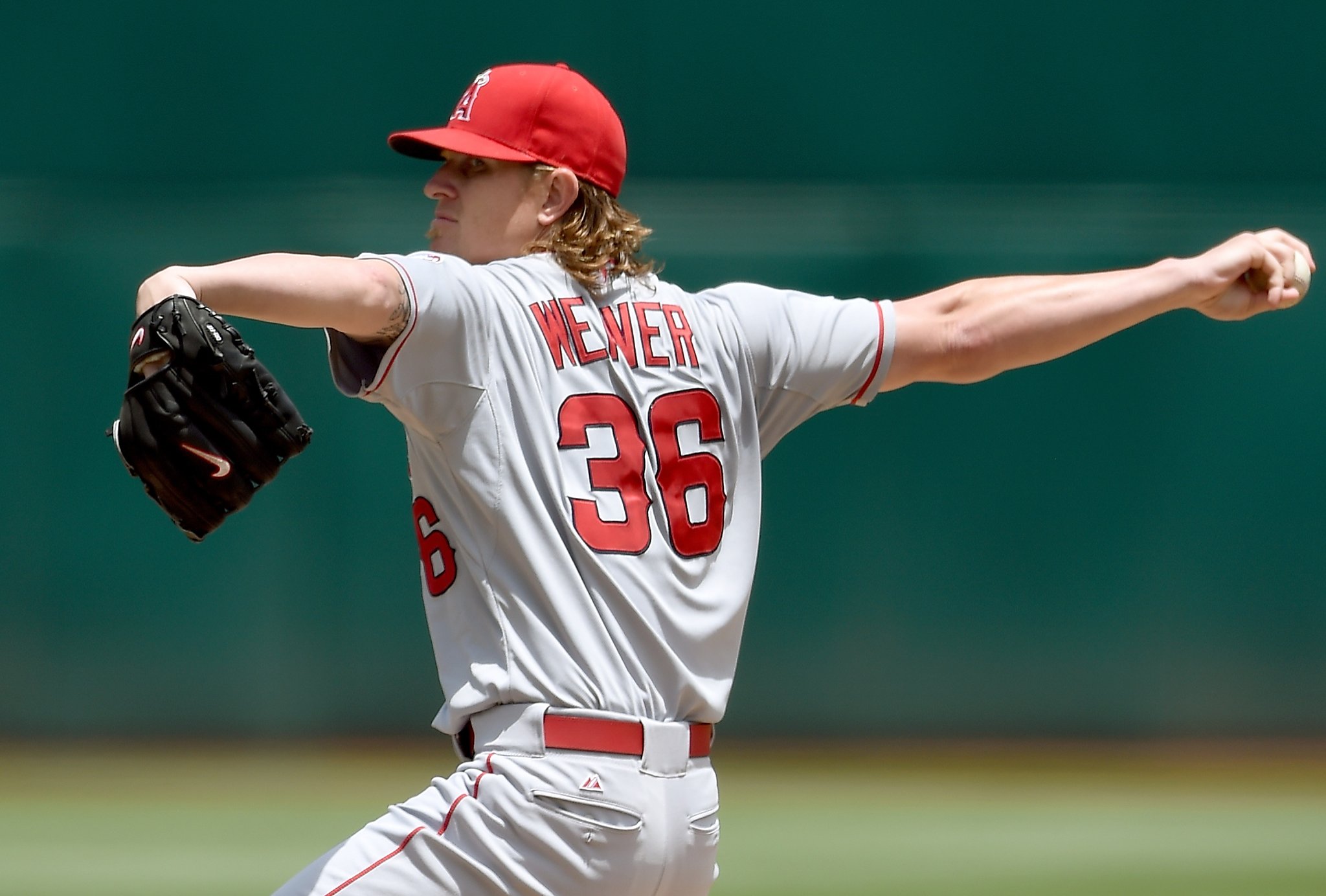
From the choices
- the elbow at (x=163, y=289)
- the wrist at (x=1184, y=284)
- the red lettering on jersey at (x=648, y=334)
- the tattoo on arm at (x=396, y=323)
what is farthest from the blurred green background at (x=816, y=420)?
the elbow at (x=163, y=289)

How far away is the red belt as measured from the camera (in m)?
1.94

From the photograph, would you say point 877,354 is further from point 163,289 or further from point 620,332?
point 163,289

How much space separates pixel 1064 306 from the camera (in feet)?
7.38

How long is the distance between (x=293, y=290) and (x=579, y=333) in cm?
47

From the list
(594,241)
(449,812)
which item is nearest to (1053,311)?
(594,241)

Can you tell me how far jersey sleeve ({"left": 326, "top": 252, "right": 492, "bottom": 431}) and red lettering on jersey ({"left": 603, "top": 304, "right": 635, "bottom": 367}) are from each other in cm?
18

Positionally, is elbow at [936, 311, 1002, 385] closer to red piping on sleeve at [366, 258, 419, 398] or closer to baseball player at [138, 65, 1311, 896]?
baseball player at [138, 65, 1311, 896]

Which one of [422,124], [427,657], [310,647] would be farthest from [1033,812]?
[422,124]

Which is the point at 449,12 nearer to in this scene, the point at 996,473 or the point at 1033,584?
the point at 996,473

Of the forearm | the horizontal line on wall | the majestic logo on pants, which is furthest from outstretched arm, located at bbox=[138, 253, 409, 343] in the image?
the horizontal line on wall

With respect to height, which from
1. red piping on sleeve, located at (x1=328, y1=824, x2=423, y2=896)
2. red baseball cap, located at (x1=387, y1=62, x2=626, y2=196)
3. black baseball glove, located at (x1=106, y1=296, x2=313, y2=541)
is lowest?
red piping on sleeve, located at (x1=328, y1=824, x2=423, y2=896)

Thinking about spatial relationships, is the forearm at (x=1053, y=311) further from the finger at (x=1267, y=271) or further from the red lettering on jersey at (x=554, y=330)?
the red lettering on jersey at (x=554, y=330)

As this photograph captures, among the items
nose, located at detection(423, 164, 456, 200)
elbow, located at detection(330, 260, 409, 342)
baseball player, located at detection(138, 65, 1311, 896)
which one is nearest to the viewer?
elbow, located at detection(330, 260, 409, 342)

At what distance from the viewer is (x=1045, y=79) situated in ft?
17.3
